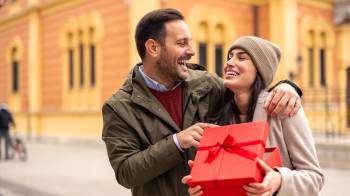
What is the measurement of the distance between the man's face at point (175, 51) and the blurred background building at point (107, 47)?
12043 mm

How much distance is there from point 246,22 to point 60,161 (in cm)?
943

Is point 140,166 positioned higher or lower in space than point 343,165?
higher

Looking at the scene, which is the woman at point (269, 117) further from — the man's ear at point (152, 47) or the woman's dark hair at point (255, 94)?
the man's ear at point (152, 47)

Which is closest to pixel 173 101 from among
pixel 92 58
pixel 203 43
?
pixel 203 43

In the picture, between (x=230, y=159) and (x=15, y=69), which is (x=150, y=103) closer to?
(x=230, y=159)

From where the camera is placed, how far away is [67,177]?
397 inches

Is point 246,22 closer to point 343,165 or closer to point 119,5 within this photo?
point 119,5

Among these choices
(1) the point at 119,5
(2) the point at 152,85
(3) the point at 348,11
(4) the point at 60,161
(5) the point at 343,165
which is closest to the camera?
(2) the point at 152,85

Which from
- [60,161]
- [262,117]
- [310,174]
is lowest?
[60,161]

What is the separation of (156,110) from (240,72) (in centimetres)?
44

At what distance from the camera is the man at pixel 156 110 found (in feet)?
7.29

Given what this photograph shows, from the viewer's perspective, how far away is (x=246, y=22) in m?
18.8

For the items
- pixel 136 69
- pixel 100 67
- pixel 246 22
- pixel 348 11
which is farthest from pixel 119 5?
pixel 136 69

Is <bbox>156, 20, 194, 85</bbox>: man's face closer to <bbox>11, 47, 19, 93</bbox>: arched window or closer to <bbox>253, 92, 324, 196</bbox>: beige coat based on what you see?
<bbox>253, 92, 324, 196</bbox>: beige coat
